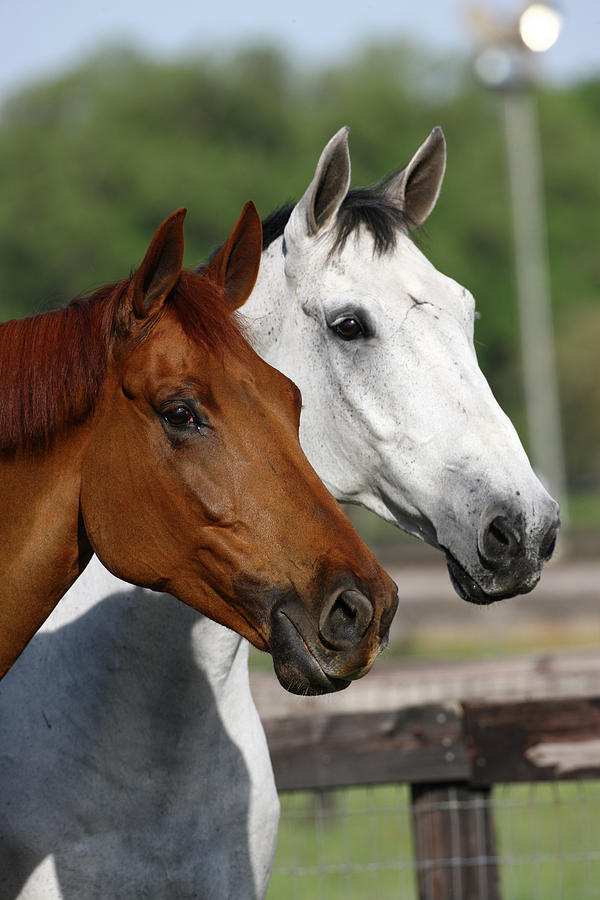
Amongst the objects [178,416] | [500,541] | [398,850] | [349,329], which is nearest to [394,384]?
[349,329]

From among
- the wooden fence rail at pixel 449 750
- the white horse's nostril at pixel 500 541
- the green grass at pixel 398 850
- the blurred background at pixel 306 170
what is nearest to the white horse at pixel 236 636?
the white horse's nostril at pixel 500 541

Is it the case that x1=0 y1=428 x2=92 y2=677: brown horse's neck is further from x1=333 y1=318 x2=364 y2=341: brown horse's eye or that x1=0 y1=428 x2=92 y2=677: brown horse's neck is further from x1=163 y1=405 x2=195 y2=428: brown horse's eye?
x1=333 y1=318 x2=364 y2=341: brown horse's eye

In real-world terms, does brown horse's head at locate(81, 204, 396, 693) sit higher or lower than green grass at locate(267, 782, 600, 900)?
higher

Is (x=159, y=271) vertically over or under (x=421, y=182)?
over

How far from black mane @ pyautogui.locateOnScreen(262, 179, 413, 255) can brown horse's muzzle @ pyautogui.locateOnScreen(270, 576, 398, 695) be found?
4.49 feet

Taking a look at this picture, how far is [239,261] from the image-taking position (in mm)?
2824

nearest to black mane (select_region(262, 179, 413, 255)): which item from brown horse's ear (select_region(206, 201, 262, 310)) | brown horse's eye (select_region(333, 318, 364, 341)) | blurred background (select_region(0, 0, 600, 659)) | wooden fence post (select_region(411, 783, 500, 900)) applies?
brown horse's eye (select_region(333, 318, 364, 341))

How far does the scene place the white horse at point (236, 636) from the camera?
2742 millimetres

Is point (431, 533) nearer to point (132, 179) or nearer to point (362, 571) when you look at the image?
point (362, 571)

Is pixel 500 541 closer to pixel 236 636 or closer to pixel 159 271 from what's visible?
pixel 236 636

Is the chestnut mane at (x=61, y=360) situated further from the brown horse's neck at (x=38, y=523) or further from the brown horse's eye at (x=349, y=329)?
the brown horse's eye at (x=349, y=329)

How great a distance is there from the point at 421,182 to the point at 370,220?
41 cm

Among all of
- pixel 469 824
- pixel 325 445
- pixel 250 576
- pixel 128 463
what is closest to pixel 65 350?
pixel 128 463

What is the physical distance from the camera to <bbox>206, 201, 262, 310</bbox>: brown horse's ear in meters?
2.72
